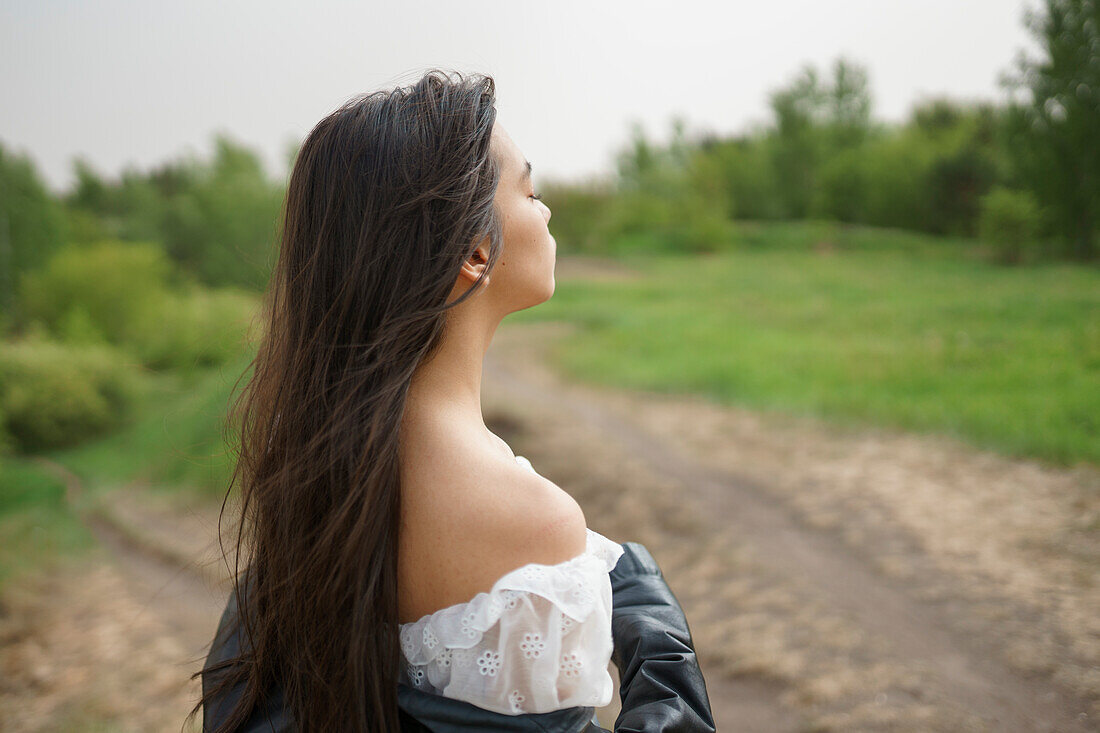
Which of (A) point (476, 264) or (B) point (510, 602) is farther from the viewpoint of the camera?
(A) point (476, 264)

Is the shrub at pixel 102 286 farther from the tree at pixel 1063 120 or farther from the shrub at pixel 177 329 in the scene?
the tree at pixel 1063 120

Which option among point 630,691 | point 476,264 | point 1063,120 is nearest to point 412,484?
point 476,264

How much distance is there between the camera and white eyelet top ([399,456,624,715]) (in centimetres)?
103

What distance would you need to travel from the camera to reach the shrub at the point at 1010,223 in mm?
5363

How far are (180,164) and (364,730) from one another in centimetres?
1290

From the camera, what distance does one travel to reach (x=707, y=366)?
7008 mm

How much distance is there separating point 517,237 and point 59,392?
727cm

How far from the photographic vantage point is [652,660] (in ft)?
4.21

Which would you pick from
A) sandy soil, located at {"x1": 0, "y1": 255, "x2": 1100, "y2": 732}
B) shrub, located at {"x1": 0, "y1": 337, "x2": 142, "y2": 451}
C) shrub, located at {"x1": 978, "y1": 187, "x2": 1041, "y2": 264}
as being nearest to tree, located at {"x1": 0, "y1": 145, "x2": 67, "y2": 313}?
shrub, located at {"x1": 0, "y1": 337, "x2": 142, "y2": 451}

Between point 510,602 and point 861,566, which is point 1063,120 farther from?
point 510,602

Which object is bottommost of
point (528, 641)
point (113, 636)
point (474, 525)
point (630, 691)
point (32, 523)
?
point (113, 636)

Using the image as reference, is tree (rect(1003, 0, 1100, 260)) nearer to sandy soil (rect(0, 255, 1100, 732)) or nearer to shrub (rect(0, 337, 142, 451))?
sandy soil (rect(0, 255, 1100, 732))

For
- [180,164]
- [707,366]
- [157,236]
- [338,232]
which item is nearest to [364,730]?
[338,232]

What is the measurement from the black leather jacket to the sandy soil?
42 centimetres
